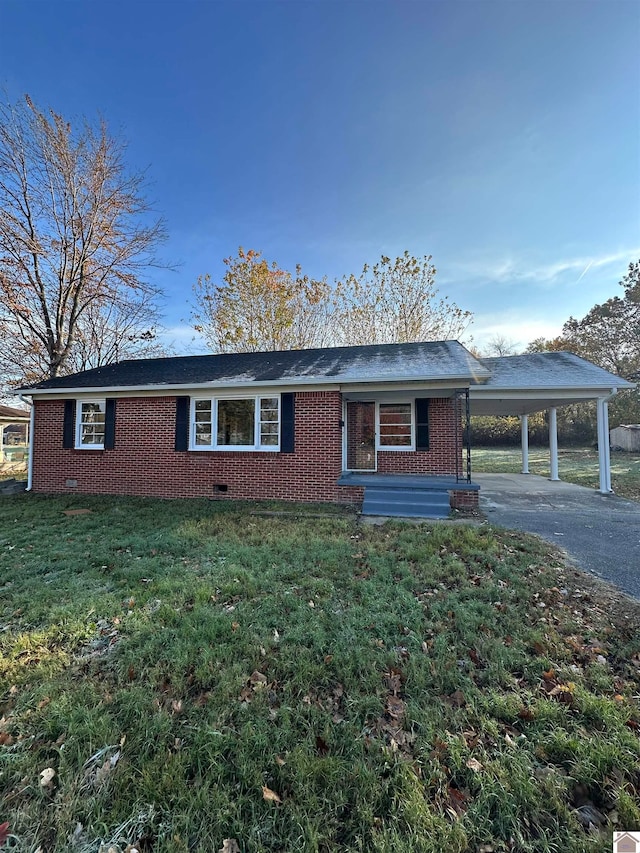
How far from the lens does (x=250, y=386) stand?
896 centimetres

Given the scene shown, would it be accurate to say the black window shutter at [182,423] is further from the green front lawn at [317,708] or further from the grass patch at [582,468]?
the grass patch at [582,468]

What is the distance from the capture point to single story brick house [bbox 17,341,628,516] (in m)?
8.51

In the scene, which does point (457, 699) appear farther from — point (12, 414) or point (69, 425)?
point (12, 414)

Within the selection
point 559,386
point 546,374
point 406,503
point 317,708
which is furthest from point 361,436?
point 317,708

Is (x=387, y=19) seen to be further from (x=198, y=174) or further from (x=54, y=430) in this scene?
(x=54, y=430)

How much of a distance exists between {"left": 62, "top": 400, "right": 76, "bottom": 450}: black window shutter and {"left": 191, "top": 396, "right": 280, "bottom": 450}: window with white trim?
12.2 ft

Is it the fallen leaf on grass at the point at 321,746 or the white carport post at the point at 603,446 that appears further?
the white carport post at the point at 603,446

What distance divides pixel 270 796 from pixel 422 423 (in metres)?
8.48

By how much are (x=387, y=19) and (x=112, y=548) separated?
38.6 ft

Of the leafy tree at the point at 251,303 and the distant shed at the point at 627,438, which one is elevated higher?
the leafy tree at the point at 251,303

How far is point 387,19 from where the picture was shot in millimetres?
7832

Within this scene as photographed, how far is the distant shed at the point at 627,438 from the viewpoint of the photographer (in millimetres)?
20578

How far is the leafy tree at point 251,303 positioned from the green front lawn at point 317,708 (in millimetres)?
18102

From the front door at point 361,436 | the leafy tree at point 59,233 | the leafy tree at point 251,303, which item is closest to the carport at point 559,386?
the front door at point 361,436
